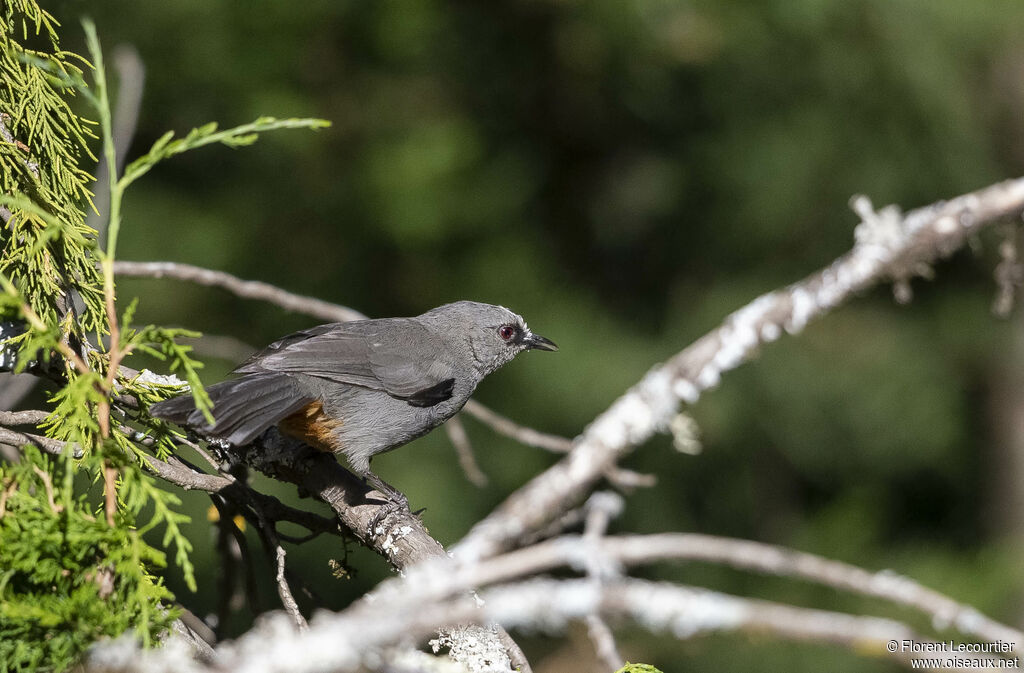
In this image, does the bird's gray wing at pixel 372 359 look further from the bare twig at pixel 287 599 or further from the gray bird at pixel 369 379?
the bare twig at pixel 287 599

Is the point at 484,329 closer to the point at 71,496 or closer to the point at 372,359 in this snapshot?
the point at 372,359

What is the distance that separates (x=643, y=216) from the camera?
8109 mm

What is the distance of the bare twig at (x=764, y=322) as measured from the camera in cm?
149

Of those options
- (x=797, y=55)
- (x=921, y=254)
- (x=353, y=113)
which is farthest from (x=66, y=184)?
(x=797, y=55)

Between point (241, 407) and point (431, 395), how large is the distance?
99cm

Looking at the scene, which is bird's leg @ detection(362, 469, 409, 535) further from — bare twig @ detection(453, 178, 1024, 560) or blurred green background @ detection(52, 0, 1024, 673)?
blurred green background @ detection(52, 0, 1024, 673)

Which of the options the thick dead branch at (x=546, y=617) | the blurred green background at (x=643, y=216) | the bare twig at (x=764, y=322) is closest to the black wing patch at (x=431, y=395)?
the bare twig at (x=764, y=322)

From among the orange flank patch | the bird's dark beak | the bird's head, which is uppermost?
the bird's dark beak

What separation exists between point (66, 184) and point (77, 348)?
415mm

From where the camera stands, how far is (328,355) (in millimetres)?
3557

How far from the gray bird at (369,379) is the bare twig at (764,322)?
1.57m

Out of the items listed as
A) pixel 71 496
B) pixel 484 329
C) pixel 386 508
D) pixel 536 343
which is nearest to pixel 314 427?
pixel 386 508

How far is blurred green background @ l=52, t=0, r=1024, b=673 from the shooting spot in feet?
22.1

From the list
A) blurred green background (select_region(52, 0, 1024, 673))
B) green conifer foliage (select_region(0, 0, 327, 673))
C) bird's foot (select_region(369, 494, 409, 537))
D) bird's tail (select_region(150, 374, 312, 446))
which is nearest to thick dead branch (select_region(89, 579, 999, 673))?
green conifer foliage (select_region(0, 0, 327, 673))
